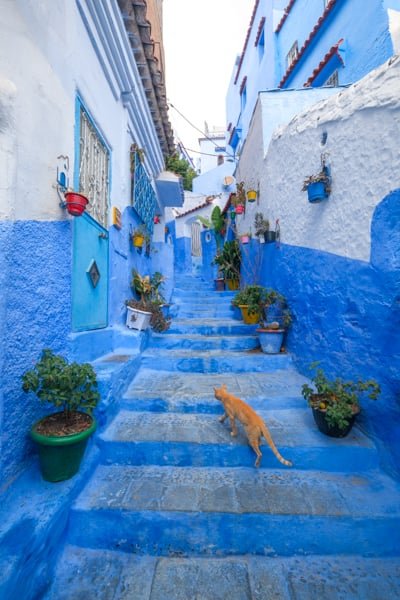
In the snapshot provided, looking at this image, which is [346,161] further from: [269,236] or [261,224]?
[261,224]

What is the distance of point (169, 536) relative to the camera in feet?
6.03

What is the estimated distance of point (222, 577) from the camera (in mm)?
1635

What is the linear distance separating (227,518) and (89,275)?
8.71 feet

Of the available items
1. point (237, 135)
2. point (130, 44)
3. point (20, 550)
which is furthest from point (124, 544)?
point (237, 135)

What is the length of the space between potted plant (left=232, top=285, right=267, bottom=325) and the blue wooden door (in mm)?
2339

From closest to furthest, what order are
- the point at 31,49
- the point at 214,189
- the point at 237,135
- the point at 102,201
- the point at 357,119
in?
the point at 31,49 < the point at 357,119 < the point at 102,201 < the point at 237,135 < the point at 214,189

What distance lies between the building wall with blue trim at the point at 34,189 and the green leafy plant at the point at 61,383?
135mm

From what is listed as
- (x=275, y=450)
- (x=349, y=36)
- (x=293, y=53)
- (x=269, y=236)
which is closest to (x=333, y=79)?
(x=349, y=36)

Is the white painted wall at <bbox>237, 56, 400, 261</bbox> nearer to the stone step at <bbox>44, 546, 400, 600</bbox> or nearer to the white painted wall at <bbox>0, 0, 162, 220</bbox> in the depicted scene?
the stone step at <bbox>44, 546, 400, 600</bbox>

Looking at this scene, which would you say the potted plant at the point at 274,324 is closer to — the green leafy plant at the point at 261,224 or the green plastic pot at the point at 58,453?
the green leafy plant at the point at 261,224

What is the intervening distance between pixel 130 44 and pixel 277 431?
5287 millimetres

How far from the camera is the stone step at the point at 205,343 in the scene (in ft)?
14.7

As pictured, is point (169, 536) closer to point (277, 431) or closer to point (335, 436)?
point (277, 431)

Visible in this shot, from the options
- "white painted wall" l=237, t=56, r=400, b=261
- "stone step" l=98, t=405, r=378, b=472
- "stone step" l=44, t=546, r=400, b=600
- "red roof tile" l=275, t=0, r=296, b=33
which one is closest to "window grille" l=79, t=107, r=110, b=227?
"stone step" l=98, t=405, r=378, b=472
